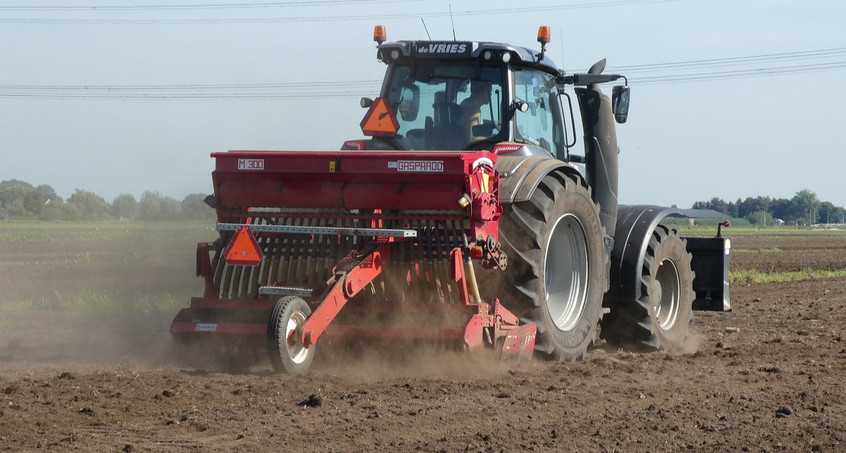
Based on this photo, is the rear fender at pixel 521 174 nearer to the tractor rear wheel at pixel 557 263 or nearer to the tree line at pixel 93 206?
the tractor rear wheel at pixel 557 263

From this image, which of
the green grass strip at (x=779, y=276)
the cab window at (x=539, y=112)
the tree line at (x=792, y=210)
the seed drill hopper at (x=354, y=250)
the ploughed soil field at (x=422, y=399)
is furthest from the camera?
the tree line at (x=792, y=210)

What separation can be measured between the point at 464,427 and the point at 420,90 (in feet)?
11.6

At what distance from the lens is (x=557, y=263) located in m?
7.73

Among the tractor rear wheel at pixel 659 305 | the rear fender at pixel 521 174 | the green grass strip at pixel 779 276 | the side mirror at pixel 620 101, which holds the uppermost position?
the side mirror at pixel 620 101

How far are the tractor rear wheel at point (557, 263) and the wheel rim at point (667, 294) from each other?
4.83ft

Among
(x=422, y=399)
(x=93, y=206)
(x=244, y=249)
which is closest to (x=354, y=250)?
(x=244, y=249)

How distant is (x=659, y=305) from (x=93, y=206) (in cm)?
1694

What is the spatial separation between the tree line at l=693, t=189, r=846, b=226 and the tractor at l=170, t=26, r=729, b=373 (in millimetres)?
109857

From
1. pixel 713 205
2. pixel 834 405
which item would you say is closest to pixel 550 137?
pixel 834 405

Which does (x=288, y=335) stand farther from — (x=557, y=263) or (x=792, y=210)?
(x=792, y=210)

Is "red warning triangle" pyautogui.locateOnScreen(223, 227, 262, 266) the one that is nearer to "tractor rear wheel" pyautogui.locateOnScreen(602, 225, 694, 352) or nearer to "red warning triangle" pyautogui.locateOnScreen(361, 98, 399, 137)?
"red warning triangle" pyautogui.locateOnScreen(361, 98, 399, 137)

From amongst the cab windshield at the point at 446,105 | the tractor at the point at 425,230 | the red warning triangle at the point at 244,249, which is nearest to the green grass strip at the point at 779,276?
the tractor at the point at 425,230

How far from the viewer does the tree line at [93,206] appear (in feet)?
36.0

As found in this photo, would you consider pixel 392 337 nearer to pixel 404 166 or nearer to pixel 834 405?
pixel 404 166
